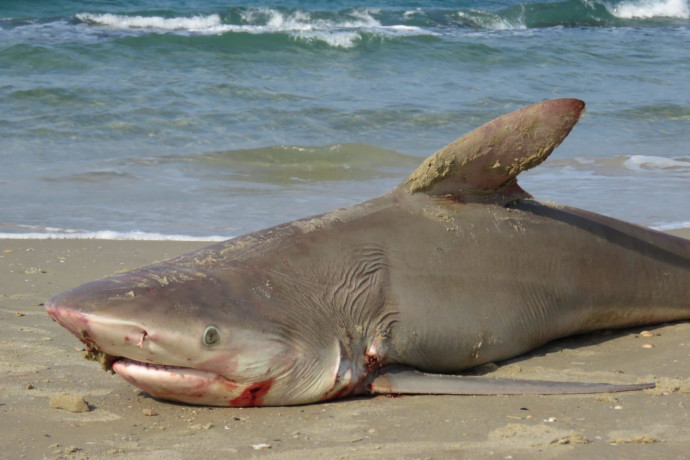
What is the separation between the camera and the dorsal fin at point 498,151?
14.8 ft

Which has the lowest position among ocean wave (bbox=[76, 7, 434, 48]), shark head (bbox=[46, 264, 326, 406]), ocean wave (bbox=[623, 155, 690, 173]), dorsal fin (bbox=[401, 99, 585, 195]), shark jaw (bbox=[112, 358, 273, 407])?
ocean wave (bbox=[623, 155, 690, 173])

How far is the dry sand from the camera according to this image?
350 cm

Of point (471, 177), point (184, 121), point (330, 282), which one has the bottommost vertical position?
point (184, 121)

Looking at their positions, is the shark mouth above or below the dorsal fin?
below

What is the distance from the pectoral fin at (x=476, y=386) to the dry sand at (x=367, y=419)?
0.03m

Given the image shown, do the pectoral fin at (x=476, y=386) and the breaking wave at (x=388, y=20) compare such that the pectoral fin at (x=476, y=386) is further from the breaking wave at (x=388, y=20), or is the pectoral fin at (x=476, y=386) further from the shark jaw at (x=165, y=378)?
the breaking wave at (x=388, y=20)

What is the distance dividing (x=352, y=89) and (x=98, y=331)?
1354cm

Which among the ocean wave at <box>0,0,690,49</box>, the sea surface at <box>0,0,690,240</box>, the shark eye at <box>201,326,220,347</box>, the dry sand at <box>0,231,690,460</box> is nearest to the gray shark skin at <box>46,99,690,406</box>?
the shark eye at <box>201,326,220,347</box>

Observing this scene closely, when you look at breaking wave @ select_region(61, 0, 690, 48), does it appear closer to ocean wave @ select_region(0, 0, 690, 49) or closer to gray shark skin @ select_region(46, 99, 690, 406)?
ocean wave @ select_region(0, 0, 690, 49)

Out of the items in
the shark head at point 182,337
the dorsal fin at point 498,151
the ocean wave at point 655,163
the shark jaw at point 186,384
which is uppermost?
the dorsal fin at point 498,151

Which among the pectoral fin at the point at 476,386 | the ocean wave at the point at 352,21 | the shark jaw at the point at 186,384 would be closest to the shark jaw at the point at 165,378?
the shark jaw at the point at 186,384

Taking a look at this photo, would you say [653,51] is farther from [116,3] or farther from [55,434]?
[55,434]

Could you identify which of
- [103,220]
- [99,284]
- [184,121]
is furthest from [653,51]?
[99,284]

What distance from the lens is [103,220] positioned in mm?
8477
